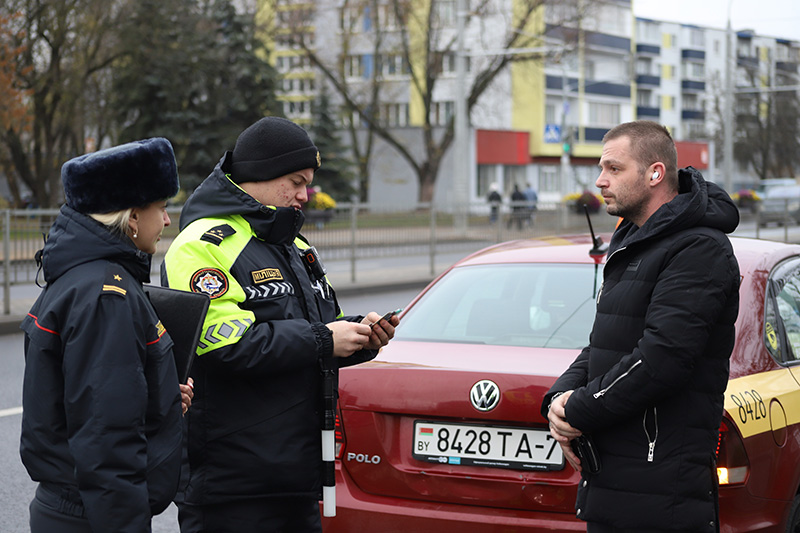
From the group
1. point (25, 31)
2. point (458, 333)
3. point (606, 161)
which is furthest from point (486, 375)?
point (25, 31)

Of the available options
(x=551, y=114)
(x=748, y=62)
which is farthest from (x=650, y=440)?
(x=748, y=62)

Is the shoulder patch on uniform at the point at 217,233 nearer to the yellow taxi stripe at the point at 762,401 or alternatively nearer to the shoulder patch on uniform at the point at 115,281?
the shoulder patch on uniform at the point at 115,281

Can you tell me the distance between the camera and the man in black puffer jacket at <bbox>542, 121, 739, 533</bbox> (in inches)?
108

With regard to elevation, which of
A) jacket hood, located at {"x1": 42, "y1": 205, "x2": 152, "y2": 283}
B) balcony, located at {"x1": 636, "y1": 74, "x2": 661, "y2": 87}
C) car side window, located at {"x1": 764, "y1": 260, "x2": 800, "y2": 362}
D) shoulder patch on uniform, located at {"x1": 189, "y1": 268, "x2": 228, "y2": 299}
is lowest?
car side window, located at {"x1": 764, "y1": 260, "x2": 800, "y2": 362}

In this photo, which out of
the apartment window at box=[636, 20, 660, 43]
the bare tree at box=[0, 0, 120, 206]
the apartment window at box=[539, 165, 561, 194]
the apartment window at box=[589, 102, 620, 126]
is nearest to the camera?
the bare tree at box=[0, 0, 120, 206]

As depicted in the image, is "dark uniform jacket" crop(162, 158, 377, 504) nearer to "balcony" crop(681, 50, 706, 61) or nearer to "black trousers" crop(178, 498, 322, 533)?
"black trousers" crop(178, 498, 322, 533)

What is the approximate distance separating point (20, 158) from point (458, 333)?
1160 inches

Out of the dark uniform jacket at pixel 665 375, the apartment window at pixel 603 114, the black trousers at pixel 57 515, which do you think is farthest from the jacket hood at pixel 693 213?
the apartment window at pixel 603 114

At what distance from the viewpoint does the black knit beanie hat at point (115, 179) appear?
8.23 ft

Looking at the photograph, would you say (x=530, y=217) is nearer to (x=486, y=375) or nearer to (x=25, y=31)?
(x=25, y=31)

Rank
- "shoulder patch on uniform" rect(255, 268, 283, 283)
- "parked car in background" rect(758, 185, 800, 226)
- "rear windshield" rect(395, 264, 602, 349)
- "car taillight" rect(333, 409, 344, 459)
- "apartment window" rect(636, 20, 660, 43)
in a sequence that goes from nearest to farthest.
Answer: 1. "shoulder patch on uniform" rect(255, 268, 283, 283)
2. "car taillight" rect(333, 409, 344, 459)
3. "rear windshield" rect(395, 264, 602, 349)
4. "parked car in background" rect(758, 185, 800, 226)
5. "apartment window" rect(636, 20, 660, 43)

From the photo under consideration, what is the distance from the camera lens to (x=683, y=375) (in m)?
2.74

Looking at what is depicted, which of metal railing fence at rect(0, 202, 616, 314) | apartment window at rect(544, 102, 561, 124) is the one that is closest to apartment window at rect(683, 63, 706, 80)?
apartment window at rect(544, 102, 561, 124)

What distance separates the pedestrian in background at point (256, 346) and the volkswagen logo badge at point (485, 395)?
659 millimetres
